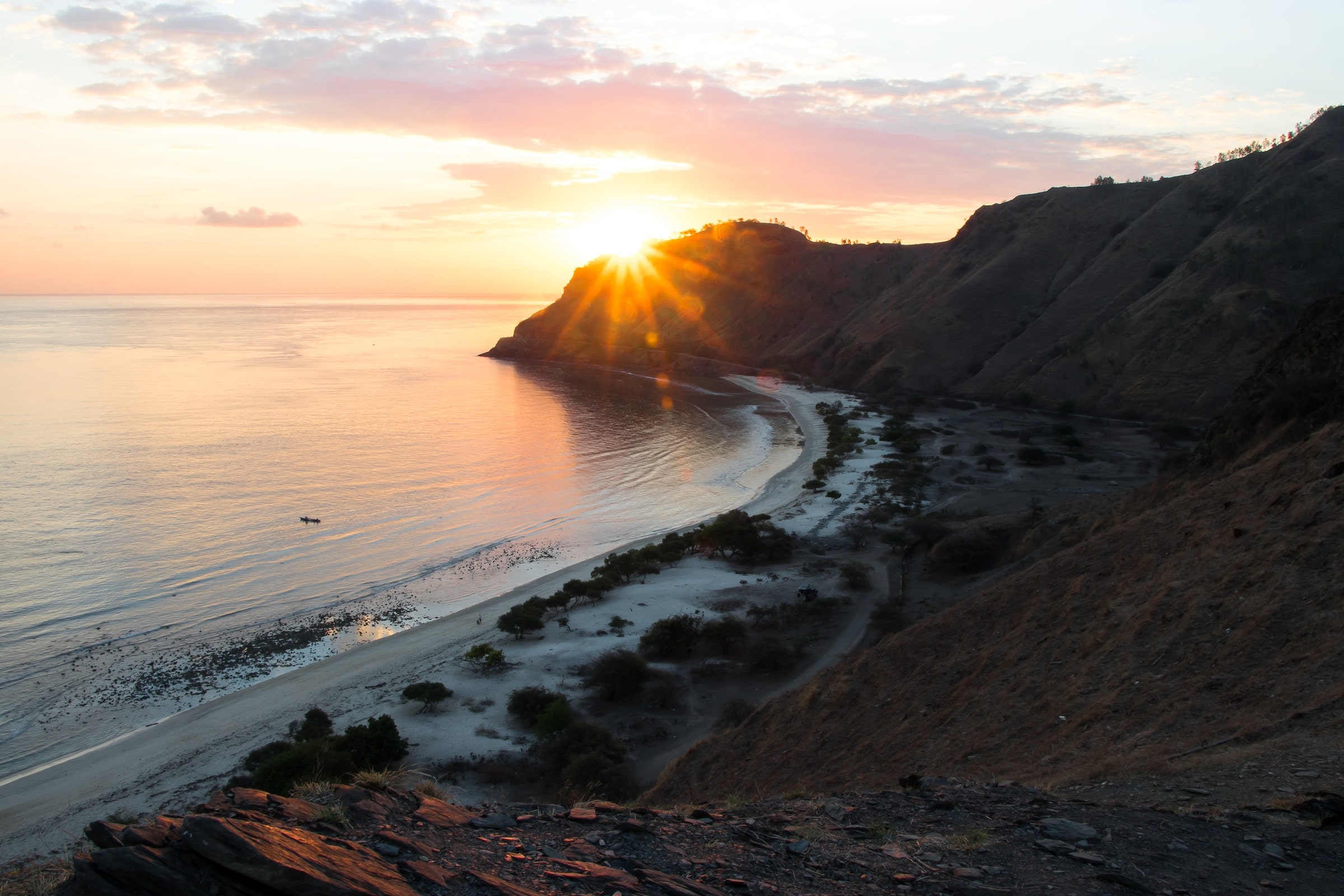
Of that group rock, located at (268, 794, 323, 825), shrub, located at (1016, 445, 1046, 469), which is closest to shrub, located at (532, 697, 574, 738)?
rock, located at (268, 794, 323, 825)

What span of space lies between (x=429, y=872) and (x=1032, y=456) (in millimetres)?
54453

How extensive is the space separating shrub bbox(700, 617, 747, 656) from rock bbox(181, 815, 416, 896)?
2068cm

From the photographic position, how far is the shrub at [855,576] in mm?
31328

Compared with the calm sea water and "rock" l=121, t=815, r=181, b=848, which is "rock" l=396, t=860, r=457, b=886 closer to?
"rock" l=121, t=815, r=181, b=848

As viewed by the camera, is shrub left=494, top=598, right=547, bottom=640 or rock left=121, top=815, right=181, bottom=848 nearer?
rock left=121, top=815, right=181, bottom=848

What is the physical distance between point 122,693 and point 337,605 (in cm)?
870

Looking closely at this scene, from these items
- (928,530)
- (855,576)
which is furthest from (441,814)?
(928,530)

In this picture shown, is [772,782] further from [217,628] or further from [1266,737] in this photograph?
[217,628]

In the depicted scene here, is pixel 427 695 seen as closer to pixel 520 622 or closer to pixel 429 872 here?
pixel 520 622

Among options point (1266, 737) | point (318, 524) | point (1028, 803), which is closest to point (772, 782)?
point (1028, 803)

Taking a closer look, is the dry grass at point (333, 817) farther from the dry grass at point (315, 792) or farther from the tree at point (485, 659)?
the tree at point (485, 659)

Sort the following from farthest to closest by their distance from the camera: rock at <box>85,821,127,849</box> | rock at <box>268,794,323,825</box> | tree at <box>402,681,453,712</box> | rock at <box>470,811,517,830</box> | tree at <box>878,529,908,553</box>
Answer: tree at <box>878,529,908,553</box> < tree at <box>402,681,453,712</box> < rock at <box>470,811,517,830</box> < rock at <box>268,794,323,825</box> < rock at <box>85,821,127,849</box>

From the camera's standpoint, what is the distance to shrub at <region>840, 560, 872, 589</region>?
3133 cm

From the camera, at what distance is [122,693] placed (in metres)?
25.9
